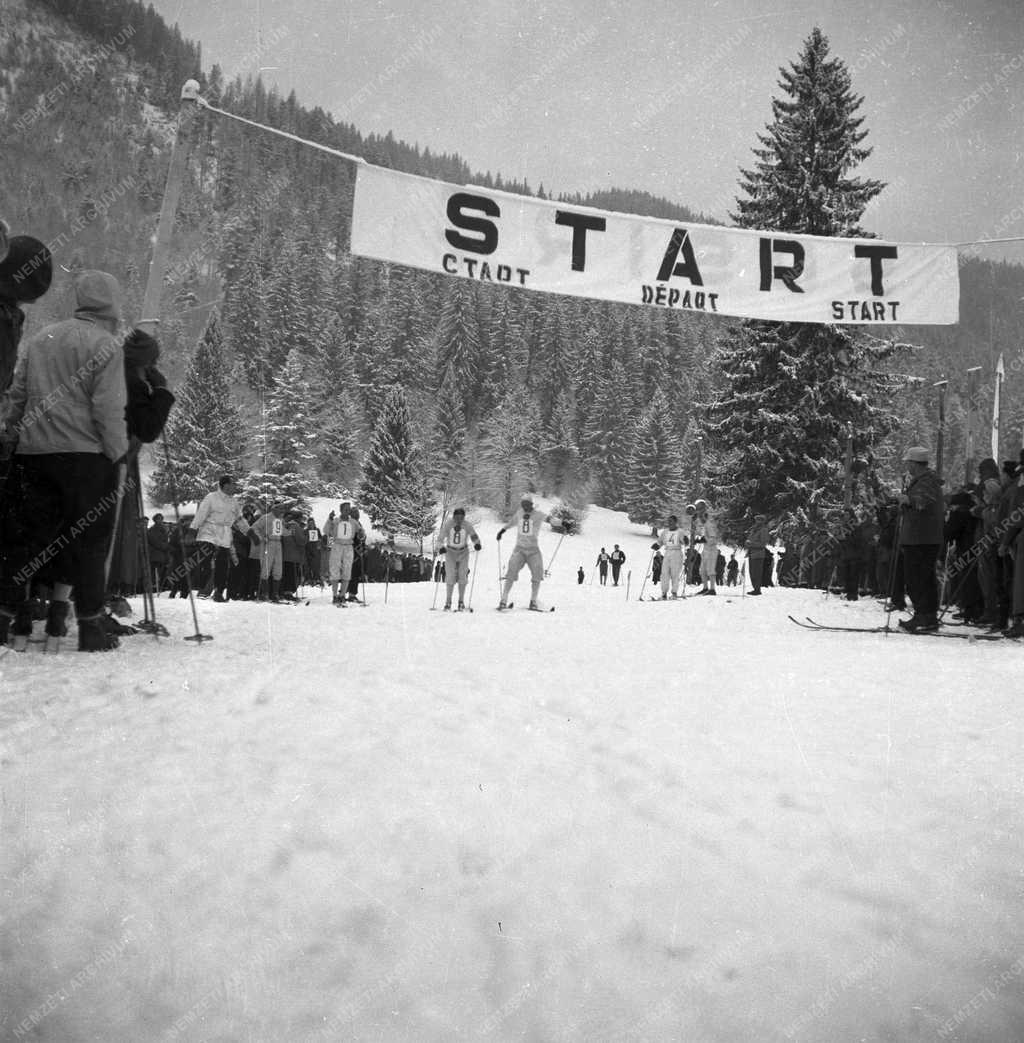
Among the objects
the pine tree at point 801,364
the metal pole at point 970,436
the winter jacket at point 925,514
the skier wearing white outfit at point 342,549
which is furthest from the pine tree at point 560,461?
the winter jacket at point 925,514

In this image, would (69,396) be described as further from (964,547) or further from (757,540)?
(757,540)

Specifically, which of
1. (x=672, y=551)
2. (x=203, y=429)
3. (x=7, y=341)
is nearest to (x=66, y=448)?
(x=7, y=341)

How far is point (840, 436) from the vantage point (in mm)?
24016

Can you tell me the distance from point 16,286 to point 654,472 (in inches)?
2590

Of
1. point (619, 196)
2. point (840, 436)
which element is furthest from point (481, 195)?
point (619, 196)

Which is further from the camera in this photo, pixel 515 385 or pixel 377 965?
pixel 515 385

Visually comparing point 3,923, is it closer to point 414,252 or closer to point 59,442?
point 59,442

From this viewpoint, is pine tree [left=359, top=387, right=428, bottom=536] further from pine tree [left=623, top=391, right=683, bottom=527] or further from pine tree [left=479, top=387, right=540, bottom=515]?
pine tree [left=623, top=391, right=683, bottom=527]

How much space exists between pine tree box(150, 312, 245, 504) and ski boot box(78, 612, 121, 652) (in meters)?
54.4

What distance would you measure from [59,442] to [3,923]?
3.33m

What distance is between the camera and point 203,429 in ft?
197

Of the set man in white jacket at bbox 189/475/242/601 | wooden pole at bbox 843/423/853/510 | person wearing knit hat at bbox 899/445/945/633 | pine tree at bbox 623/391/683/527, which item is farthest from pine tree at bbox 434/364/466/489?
person wearing knit hat at bbox 899/445/945/633

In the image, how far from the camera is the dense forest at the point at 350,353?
200 ft

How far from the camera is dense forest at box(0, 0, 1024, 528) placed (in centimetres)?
6091
